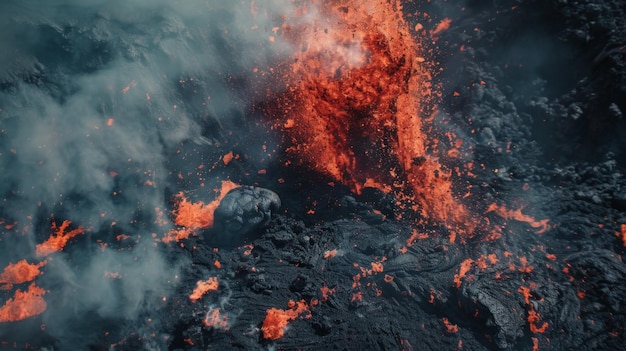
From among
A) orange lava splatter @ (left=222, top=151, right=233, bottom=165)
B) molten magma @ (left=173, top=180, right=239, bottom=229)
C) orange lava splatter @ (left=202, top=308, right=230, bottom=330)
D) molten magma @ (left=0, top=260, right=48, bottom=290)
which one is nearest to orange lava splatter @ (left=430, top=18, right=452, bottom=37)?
orange lava splatter @ (left=222, top=151, right=233, bottom=165)

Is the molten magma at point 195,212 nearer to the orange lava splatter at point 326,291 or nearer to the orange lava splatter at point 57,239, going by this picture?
the orange lava splatter at point 57,239

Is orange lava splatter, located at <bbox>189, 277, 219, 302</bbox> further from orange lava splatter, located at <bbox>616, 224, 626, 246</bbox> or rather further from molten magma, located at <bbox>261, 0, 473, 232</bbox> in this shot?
orange lava splatter, located at <bbox>616, 224, 626, 246</bbox>

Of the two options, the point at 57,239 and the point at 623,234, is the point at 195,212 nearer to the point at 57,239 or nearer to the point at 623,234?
the point at 57,239

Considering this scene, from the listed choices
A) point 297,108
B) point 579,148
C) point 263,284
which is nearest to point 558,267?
point 579,148

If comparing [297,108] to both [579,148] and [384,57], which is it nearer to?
[384,57]

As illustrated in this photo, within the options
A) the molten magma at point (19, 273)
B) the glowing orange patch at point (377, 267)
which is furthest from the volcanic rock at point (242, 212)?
the molten magma at point (19, 273)

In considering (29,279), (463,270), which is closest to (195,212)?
(29,279)
